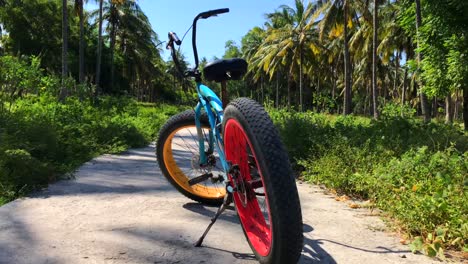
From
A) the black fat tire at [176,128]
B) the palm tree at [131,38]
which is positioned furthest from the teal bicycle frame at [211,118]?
the palm tree at [131,38]

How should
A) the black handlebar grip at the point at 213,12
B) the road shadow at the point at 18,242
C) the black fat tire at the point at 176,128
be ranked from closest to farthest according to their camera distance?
1. the road shadow at the point at 18,242
2. the black handlebar grip at the point at 213,12
3. the black fat tire at the point at 176,128

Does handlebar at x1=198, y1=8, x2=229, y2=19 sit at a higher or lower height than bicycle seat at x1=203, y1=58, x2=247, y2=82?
higher

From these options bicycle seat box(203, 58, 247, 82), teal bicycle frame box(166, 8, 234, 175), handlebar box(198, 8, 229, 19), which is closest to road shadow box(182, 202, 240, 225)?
teal bicycle frame box(166, 8, 234, 175)

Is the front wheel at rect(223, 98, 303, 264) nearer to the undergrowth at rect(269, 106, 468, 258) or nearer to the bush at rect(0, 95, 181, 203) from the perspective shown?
the undergrowth at rect(269, 106, 468, 258)

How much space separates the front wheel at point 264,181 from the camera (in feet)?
6.44

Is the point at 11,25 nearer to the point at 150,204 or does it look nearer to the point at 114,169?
the point at 114,169

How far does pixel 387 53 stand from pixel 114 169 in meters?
34.9

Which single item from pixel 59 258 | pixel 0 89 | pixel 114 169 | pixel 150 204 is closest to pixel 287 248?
pixel 59 258

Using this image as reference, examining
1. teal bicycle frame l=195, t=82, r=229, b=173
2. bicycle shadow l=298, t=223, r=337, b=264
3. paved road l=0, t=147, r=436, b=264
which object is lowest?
bicycle shadow l=298, t=223, r=337, b=264

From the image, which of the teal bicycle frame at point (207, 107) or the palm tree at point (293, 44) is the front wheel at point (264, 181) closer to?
the teal bicycle frame at point (207, 107)

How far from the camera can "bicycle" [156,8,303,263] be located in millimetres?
1979

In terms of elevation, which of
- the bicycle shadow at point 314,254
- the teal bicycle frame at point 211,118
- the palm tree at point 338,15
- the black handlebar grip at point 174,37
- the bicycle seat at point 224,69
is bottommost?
the bicycle shadow at point 314,254

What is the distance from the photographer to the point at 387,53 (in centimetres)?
3619

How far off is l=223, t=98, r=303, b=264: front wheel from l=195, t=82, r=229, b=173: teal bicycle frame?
17 cm
